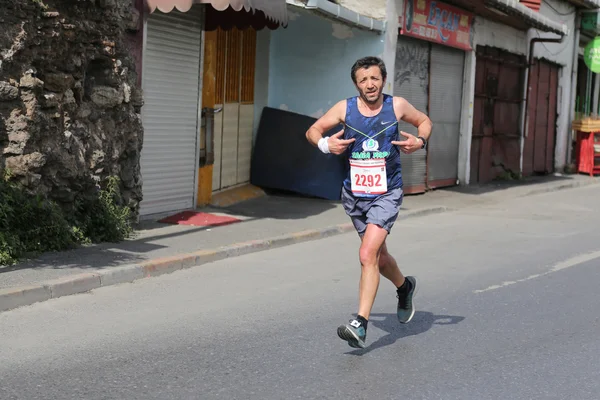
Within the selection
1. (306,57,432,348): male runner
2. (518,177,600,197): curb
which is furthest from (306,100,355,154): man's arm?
(518,177,600,197): curb

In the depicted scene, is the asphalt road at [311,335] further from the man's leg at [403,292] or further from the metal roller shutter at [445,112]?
the metal roller shutter at [445,112]

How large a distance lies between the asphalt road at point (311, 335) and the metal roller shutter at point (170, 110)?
2818 millimetres

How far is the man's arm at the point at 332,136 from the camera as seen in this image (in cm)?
645

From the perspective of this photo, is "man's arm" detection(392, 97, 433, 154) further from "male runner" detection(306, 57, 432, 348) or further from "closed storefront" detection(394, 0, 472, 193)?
"closed storefront" detection(394, 0, 472, 193)

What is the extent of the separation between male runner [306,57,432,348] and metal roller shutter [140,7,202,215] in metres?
6.21

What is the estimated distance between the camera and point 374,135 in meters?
6.61

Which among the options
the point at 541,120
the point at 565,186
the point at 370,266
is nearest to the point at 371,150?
the point at 370,266

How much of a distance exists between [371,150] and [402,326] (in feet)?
4.84

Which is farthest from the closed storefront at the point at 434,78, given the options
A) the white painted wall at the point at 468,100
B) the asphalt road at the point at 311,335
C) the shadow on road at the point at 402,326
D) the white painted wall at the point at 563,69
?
the shadow on road at the point at 402,326

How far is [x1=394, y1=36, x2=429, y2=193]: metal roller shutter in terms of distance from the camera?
17.9m

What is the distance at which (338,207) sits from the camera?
15.2 metres

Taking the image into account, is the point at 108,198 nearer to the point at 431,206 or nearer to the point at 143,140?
the point at 143,140

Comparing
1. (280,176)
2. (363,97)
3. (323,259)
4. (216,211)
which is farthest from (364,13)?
(363,97)

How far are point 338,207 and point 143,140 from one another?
4.00m
